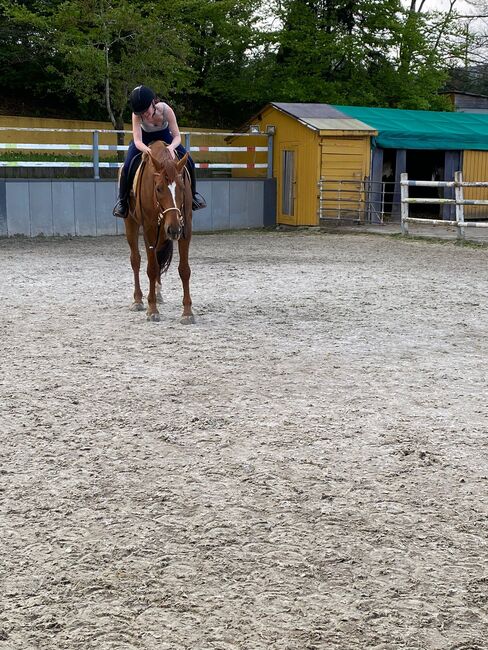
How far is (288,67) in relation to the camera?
2958 cm

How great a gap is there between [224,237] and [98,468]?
14.0 m

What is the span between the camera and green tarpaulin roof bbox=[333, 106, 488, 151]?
2053 centimetres

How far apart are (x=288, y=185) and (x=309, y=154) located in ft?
3.07

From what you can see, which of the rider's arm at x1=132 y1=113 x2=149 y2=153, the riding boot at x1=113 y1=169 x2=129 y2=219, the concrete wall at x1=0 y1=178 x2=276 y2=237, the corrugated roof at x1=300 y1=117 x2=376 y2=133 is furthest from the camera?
the corrugated roof at x1=300 y1=117 x2=376 y2=133

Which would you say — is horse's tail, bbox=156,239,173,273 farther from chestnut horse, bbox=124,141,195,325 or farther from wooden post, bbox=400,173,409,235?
wooden post, bbox=400,173,409,235

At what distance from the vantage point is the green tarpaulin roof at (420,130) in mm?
20531

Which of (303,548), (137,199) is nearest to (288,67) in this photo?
(137,199)

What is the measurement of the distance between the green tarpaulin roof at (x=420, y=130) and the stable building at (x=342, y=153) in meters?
0.02

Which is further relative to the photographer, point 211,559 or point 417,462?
point 417,462

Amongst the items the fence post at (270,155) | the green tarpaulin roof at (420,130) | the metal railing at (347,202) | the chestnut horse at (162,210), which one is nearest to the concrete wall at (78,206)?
the fence post at (270,155)

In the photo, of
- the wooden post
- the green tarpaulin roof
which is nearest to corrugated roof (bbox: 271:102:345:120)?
the green tarpaulin roof

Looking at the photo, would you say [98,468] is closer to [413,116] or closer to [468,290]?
[468,290]

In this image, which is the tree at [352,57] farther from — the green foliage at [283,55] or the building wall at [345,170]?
the building wall at [345,170]

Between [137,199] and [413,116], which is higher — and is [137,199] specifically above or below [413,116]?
below
